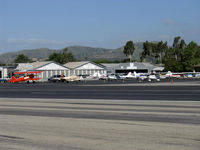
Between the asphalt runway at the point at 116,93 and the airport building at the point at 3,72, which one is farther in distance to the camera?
the airport building at the point at 3,72

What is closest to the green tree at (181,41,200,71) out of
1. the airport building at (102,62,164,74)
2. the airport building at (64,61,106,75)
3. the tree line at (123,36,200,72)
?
the tree line at (123,36,200,72)

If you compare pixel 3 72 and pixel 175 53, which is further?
pixel 175 53

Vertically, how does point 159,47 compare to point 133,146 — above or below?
above

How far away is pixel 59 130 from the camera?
1248 centimetres

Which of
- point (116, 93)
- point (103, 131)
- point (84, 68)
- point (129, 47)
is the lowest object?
point (103, 131)

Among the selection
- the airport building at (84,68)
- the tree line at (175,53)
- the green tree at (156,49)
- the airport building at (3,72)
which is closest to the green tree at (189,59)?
the tree line at (175,53)

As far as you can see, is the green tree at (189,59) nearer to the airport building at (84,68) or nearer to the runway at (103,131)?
the airport building at (84,68)

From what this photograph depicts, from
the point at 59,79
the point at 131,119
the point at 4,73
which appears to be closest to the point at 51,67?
the point at 4,73

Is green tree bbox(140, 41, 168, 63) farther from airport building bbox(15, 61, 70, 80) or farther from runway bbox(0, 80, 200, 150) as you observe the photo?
runway bbox(0, 80, 200, 150)

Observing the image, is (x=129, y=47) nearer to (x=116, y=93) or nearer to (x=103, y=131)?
(x=116, y=93)

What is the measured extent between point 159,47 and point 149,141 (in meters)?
163

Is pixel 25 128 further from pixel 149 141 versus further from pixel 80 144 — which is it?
pixel 149 141

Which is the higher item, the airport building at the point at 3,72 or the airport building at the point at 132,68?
the airport building at the point at 132,68

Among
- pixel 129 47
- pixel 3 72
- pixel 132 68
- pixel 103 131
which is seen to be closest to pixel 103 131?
pixel 103 131
